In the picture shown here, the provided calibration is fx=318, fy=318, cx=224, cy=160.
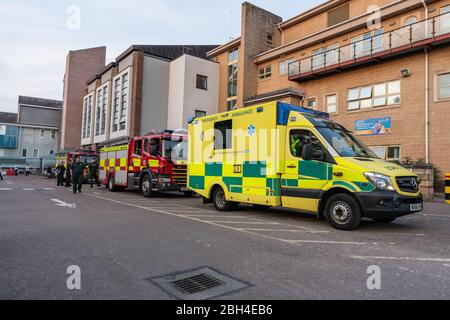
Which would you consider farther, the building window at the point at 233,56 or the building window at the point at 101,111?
the building window at the point at 101,111

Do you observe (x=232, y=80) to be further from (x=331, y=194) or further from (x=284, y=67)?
(x=331, y=194)

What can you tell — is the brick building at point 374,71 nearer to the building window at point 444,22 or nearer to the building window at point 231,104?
the building window at point 444,22

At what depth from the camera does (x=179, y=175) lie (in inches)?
533

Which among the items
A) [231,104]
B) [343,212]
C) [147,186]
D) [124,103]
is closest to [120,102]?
[124,103]

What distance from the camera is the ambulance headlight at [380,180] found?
20.4ft

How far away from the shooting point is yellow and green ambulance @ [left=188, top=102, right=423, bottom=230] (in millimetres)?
6348

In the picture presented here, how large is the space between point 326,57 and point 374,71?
11.3 feet

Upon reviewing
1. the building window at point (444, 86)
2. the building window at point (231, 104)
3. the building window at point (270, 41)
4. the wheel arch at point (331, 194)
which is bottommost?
the wheel arch at point (331, 194)

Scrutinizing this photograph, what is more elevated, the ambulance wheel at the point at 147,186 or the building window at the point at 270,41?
the building window at the point at 270,41

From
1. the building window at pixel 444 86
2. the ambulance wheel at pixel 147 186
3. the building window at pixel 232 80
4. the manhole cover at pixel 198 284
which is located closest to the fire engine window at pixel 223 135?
the ambulance wheel at pixel 147 186

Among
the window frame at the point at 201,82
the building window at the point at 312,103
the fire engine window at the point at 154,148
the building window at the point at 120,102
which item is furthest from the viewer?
the building window at the point at 120,102

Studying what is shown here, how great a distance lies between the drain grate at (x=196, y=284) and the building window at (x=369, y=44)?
60.8ft

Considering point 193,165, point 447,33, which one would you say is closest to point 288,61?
point 447,33

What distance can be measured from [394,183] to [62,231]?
659 cm
